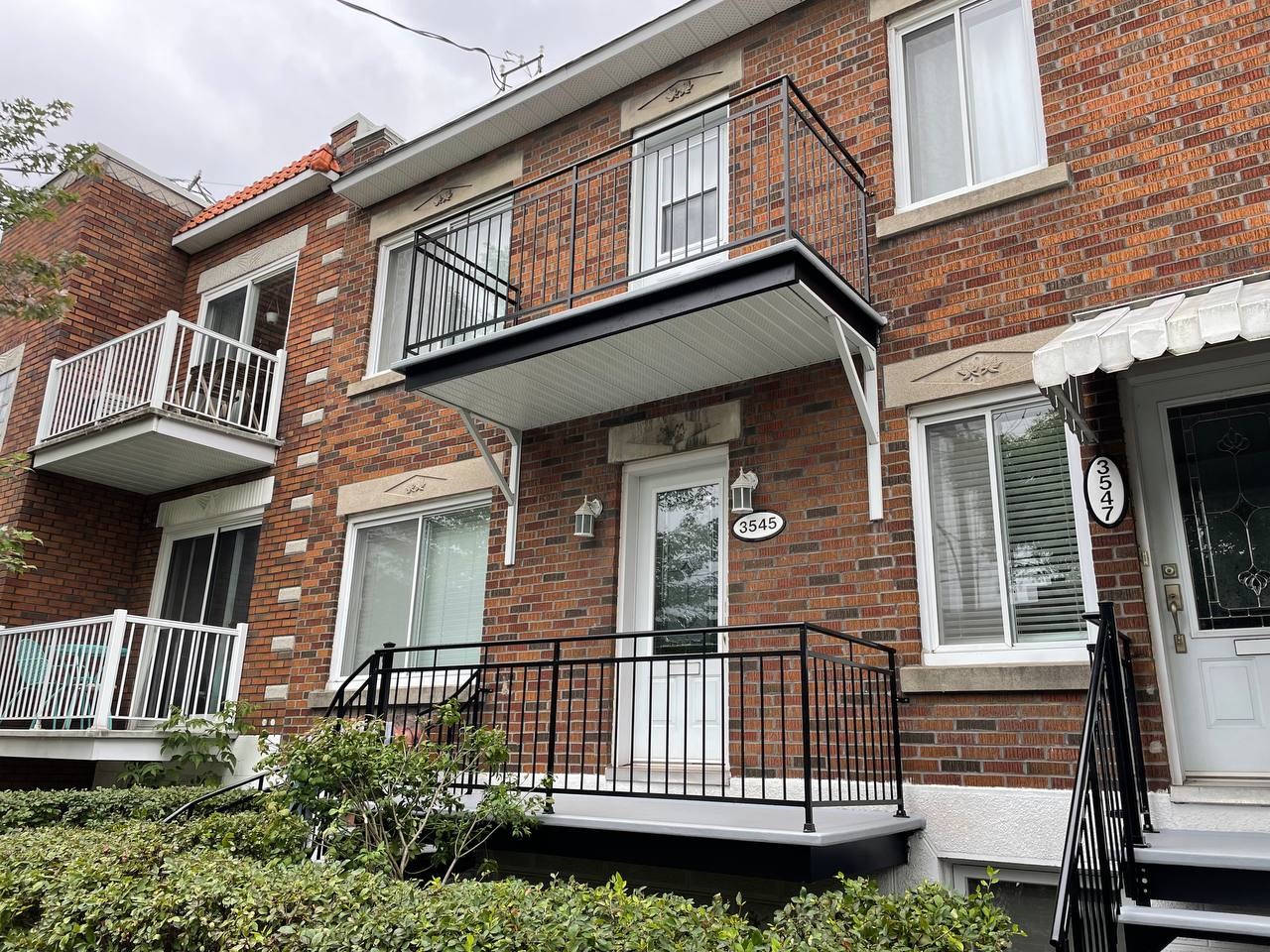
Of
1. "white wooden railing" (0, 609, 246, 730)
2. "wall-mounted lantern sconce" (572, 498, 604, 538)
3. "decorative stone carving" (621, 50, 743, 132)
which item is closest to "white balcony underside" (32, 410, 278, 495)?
"white wooden railing" (0, 609, 246, 730)

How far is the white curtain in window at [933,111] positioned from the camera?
6.99 metres

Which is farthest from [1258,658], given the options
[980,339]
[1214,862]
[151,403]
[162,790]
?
[151,403]

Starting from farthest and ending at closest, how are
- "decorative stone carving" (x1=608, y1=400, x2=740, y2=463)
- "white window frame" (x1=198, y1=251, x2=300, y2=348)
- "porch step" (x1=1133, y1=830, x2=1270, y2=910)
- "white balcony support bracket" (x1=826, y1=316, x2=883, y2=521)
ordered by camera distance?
"white window frame" (x1=198, y1=251, x2=300, y2=348), "decorative stone carving" (x1=608, y1=400, x2=740, y2=463), "white balcony support bracket" (x1=826, y1=316, x2=883, y2=521), "porch step" (x1=1133, y1=830, x2=1270, y2=910)

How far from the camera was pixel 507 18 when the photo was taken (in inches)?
683

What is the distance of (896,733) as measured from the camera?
586 cm

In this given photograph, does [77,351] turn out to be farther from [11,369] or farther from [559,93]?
[559,93]

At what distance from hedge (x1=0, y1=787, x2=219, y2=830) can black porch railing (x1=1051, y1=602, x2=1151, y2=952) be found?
7298mm

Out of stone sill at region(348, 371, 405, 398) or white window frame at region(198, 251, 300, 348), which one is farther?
white window frame at region(198, 251, 300, 348)

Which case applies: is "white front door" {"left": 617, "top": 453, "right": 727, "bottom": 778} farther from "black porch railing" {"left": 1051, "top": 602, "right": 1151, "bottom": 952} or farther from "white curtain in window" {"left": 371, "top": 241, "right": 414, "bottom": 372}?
"white curtain in window" {"left": 371, "top": 241, "right": 414, "bottom": 372}

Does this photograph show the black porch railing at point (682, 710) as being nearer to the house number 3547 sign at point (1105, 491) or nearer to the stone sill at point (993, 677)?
the stone sill at point (993, 677)

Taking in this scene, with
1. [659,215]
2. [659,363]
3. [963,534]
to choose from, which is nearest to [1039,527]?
[963,534]

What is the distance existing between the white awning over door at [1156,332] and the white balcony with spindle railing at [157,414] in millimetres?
8407

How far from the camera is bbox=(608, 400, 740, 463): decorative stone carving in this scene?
23.8 feet

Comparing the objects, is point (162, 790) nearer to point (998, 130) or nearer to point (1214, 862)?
point (1214, 862)
